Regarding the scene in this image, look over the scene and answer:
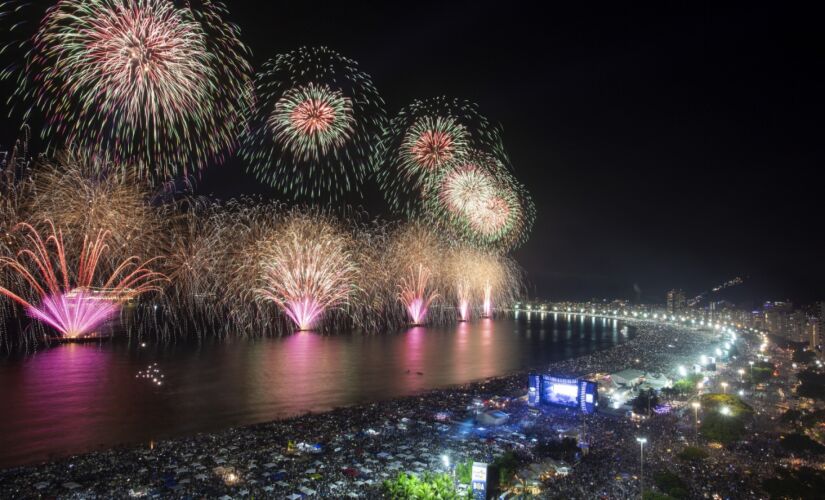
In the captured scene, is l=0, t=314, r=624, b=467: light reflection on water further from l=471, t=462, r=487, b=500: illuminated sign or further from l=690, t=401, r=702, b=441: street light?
l=690, t=401, r=702, b=441: street light

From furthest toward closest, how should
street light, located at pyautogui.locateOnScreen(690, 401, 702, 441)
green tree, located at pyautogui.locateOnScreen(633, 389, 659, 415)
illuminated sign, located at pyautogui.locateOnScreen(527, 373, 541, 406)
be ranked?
illuminated sign, located at pyautogui.locateOnScreen(527, 373, 541, 406), green tree, located at pyautogui.locateOnScreen(633, 389, 659, 415), street light, located at pyautogui.locateOnScreen(690, 401, 702, 441)

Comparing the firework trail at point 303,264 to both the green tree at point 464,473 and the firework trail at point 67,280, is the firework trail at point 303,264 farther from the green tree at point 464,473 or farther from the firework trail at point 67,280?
the green tree at point 464,473

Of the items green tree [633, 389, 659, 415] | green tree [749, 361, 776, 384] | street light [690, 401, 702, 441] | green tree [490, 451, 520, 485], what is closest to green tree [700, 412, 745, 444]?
street light [690, 401, 702, 441]

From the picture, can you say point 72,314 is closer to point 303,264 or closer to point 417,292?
point 303,264

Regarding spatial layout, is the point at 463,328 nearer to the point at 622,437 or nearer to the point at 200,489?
the point at 622,437

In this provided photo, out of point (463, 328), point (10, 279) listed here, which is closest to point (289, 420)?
point (10, 279)


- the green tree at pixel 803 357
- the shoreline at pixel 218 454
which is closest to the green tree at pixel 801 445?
the shoreline at pixel 218 454
